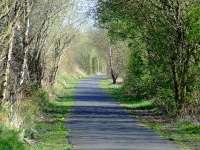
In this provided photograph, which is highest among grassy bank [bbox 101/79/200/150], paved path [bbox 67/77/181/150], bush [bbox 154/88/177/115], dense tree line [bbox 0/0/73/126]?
dense tree line [bbox 0/0/73/126]

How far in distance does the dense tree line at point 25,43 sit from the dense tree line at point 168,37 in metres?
3.60

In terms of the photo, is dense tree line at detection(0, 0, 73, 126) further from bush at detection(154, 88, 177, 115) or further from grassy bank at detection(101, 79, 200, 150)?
bush at detection(154, 88, 177, 115)

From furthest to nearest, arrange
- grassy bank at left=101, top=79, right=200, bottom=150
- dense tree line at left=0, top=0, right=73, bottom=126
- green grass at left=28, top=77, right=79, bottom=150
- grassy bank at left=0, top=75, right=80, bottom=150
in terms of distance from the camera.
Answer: grassy bank at left=101, top=79, right=200, bottom=150 → dense tree line at left=0, top=0, right=73, bottom=126 → green grass at left=28, top=77, right=79, bottom=150 → grassy bank at left=0, top=75, right=80, bottom=150

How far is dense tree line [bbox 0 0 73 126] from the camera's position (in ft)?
68.2

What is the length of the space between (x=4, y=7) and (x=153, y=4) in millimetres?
12337

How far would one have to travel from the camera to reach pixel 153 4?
98.9 feet

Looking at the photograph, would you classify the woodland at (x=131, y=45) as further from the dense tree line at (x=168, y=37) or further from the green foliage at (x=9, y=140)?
the green foliage at (x=9, y=140)

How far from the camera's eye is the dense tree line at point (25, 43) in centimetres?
2078

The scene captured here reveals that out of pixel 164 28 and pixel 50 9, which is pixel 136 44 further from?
pixel 164 28

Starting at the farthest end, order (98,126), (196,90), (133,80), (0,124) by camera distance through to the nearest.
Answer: (133,80) < (196,90) < (98,126) < (0,124)

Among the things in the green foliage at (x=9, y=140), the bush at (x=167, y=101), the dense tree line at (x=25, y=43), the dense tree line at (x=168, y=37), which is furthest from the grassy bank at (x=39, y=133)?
the dense tree line at (x=168, y=37)

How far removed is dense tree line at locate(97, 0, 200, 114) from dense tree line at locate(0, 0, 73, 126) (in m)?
3.60

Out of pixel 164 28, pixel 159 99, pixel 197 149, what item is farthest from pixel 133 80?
pixel 197 149

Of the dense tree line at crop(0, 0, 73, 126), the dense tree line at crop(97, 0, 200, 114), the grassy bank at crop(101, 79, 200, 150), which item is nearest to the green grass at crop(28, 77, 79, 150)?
the dense tree line at crop(0, 0, 73, 126)
